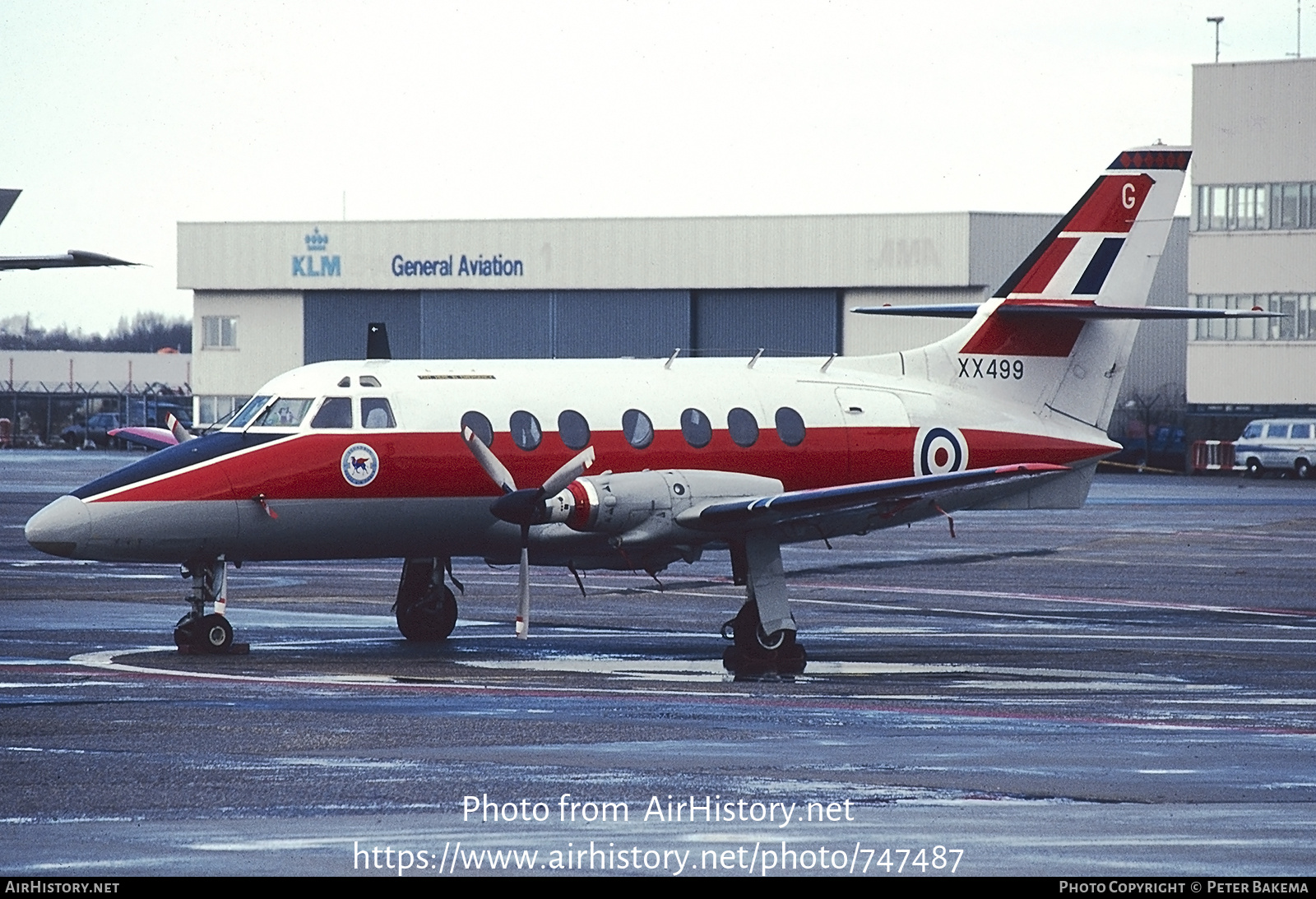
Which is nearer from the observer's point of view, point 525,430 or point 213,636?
point 213,636

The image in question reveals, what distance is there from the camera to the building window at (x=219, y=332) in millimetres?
111375

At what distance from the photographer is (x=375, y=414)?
73.3ft

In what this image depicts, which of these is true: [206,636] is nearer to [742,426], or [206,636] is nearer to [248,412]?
[248,412]

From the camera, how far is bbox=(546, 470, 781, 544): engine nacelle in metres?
20.6

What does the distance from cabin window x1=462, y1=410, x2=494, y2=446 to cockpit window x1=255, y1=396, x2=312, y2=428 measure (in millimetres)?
1736

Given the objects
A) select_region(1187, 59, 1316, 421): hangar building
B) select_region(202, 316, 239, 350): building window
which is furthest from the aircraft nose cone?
select_region(202, 316, 239, 350): building window

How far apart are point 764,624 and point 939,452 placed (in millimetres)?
4071

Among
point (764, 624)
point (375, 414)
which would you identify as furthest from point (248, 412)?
point (764, 624)

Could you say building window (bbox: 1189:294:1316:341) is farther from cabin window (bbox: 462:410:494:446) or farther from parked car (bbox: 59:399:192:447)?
cabin window (bbox: 462:410:494:446)

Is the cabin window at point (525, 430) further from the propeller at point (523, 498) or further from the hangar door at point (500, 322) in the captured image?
the hangar door at point (500, 322)

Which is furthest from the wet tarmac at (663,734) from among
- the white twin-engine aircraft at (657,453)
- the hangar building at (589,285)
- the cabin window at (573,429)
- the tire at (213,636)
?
the hangar building at (589,285)

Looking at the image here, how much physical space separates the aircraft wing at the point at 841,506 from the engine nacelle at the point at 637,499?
0.60 feet

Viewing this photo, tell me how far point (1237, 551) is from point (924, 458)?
1845 cm

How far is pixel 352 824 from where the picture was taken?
11.9 meters
